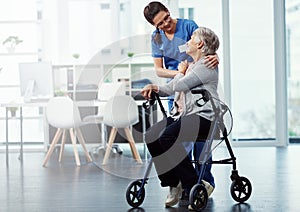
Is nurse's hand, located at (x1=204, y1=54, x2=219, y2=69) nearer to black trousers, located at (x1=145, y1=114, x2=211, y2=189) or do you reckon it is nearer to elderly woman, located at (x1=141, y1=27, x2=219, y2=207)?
elderly woman, located at (x1=141, y1=27, x2=219, y2=207)

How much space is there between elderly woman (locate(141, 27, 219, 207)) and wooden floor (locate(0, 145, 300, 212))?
0.24 m

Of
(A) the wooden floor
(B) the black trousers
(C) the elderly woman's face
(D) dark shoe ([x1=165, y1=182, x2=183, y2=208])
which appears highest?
(C) the elderly woman's face

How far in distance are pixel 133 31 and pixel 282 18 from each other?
1.92 metres

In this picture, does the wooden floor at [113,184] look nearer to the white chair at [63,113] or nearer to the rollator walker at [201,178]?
the rollator walker at [201,178]

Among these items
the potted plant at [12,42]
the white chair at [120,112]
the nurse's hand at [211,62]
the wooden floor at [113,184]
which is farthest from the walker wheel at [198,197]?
the potted plant at [12,42]

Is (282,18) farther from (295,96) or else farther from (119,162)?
(119,162)

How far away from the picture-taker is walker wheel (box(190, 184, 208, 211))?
3.39m

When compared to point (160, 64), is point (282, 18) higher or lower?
higher

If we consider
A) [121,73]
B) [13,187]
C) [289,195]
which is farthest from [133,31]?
[289,195]

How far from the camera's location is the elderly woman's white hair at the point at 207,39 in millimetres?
3561

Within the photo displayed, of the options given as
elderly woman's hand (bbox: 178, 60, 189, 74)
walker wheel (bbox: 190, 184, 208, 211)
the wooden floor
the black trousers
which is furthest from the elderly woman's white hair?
the wooden floor

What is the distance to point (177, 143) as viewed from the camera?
351 centimetres

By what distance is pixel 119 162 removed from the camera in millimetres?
6055

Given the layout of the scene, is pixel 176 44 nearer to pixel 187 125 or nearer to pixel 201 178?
pixel 187 125
